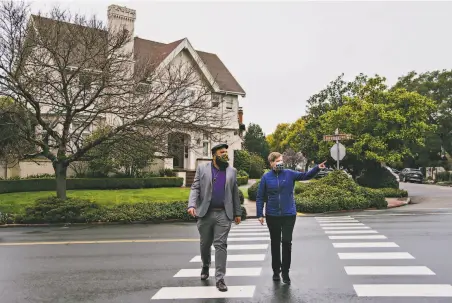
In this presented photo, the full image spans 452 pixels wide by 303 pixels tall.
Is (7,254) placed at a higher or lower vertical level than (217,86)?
lower

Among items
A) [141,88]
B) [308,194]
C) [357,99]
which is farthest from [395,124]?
[141,88]

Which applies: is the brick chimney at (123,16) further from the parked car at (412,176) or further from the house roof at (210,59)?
the parked car at (412,176)

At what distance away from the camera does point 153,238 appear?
40.0 feet

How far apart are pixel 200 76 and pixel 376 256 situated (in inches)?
824

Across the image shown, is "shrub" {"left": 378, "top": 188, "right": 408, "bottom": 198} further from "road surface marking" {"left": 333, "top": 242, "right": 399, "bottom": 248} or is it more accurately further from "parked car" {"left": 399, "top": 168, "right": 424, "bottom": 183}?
"parked car" {"left": 399, "top": 168, "right": 424, "bottom": 183}

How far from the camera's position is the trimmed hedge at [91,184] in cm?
2472


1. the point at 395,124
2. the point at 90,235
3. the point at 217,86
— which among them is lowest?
the point at 90,235

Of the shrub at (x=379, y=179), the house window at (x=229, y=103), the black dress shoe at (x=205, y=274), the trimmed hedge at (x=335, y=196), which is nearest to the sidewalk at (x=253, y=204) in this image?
the trimmed hedge at (x=335, y=196)

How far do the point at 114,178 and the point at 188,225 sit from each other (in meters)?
12.9

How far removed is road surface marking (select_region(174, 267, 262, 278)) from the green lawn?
13.4 m

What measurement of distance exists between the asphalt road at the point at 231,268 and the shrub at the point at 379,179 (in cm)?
1769

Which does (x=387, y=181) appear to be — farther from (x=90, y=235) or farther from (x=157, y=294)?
(x=157, y=294)

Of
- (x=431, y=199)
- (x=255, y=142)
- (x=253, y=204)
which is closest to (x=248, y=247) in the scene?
(x=253, y=204)

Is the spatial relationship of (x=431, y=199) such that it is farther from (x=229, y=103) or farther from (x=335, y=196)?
(x=229, y=103)
